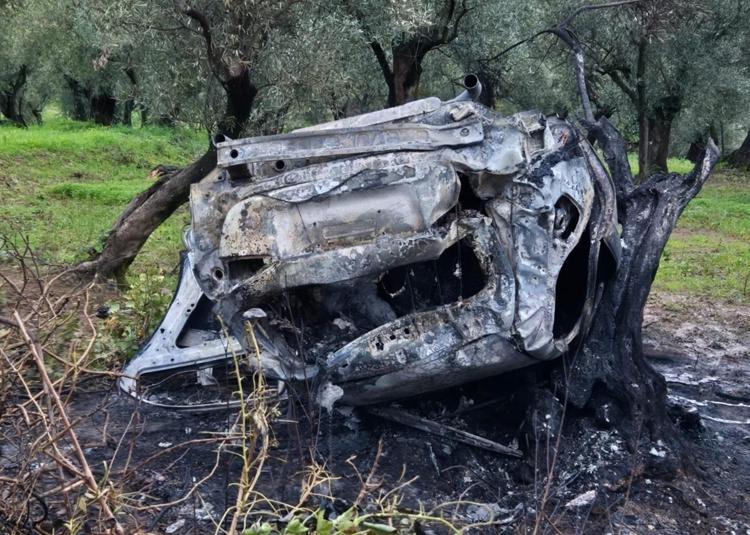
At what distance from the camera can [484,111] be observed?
16.0 ft

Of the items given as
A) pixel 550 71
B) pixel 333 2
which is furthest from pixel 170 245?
pixel 550 71

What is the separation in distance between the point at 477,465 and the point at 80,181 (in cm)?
1428

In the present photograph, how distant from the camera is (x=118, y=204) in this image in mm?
14719

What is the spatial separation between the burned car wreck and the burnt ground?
415 mm

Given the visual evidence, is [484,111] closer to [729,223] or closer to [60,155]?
[729,223]

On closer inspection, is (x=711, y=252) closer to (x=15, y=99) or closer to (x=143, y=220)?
(x=143, y=220)

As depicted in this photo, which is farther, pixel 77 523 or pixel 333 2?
pixel 333 2

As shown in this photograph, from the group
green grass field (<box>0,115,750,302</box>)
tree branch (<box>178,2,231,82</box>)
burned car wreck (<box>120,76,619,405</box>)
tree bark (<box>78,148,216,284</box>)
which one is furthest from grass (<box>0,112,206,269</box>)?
burned car wreck (<box>120,76,619,405</box>)

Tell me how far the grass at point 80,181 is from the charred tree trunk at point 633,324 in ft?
19.6

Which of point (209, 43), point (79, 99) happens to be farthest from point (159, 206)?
point (79, 99)

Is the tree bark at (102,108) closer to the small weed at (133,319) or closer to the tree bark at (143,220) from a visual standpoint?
the tree bark at (143,220)

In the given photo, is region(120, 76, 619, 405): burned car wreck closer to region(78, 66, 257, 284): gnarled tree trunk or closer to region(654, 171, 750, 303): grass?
region(78, 66, 257, 284): gnarled tree trunk

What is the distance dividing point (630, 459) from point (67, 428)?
3.11 metres

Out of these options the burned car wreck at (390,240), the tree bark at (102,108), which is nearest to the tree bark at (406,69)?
the burned car wreck at (390,240)
